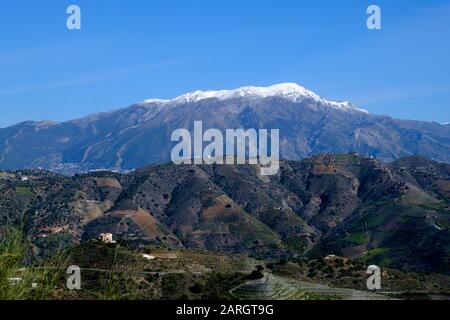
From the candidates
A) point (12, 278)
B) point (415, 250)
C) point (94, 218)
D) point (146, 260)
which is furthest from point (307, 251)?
point (12, 278)

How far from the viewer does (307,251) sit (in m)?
162

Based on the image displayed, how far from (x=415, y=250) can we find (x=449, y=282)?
140 feet

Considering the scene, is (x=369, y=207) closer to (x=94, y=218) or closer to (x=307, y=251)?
(x=307, y=251)

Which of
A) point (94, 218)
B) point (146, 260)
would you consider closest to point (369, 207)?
point (94, 218)
